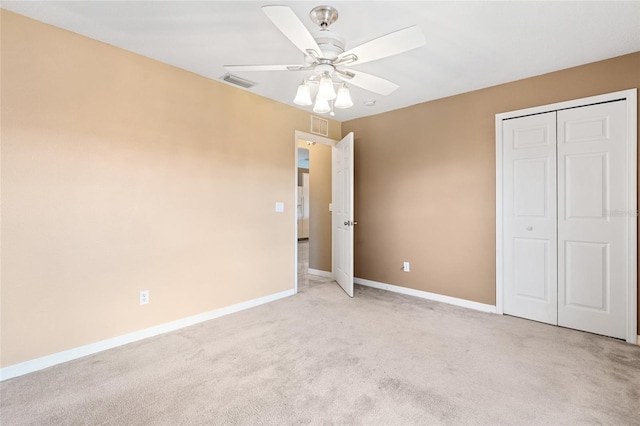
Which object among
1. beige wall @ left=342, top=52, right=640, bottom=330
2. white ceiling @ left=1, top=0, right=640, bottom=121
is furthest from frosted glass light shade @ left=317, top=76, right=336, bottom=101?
beige wall @ left=342, top=52, right=640, bottom=330

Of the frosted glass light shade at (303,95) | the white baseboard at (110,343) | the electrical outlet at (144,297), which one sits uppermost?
the frosted glass light shade at (303,95)

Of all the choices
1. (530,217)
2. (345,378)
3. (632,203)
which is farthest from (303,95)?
(632,203)

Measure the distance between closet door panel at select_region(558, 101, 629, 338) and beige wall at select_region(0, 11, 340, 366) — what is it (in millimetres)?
3115

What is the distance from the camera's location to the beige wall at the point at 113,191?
210 centimetres

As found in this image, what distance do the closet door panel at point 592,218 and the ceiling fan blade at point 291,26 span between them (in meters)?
2.60

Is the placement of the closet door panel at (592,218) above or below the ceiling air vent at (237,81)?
below

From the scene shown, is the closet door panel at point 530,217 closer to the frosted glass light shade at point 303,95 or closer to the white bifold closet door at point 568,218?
the white bifold closet door at point 568,218

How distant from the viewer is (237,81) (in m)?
3.12

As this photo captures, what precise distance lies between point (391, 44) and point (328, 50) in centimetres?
42

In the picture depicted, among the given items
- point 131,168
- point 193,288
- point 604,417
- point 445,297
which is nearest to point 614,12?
point 604,417

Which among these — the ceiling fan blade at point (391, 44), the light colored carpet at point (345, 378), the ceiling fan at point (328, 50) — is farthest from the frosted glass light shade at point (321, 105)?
the light colored carpet at point (345, 378)

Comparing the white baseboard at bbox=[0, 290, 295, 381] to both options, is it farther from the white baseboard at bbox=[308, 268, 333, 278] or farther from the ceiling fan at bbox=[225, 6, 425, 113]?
the ceiling fan at bbox=[225, 6, 425, 113]

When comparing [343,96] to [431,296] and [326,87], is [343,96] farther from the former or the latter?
[431,296]

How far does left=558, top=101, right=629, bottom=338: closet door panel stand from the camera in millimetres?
2623
